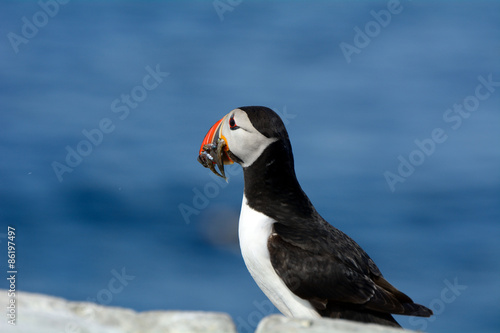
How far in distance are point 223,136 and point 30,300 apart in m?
1.55

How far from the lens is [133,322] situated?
2.53 m

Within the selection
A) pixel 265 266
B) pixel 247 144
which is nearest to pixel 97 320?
pixel 265 266

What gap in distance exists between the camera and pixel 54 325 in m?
2.43

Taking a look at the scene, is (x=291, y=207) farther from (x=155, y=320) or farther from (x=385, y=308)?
(x=155, y=320)

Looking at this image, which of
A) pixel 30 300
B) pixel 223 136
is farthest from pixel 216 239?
pixel 30 300

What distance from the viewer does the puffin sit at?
359 cm

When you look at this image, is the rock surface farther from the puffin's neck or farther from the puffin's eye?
the puffin's eye

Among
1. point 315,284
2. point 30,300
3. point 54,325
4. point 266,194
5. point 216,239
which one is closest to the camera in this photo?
point 54,325

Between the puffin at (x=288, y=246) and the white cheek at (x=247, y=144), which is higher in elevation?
the white cheek at (x=247, y=144)

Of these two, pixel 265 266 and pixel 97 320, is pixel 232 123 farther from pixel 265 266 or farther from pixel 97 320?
pixel 97 320

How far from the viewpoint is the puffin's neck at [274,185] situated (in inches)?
150

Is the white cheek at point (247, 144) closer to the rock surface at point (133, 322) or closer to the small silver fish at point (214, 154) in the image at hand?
the small silver fish at point (214, 154)

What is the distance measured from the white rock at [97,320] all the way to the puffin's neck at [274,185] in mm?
1299

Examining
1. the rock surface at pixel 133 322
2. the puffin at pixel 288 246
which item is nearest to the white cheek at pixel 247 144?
the puffin at pixel 288 246
